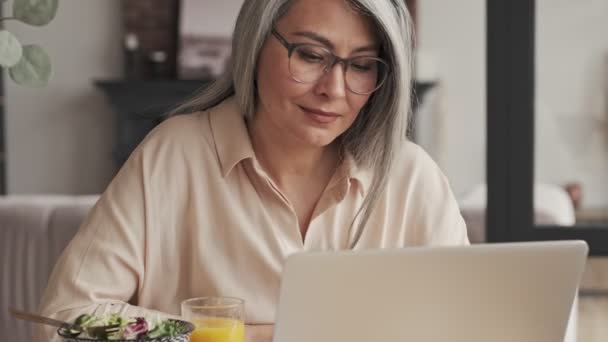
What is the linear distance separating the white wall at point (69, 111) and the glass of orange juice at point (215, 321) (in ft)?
20.6

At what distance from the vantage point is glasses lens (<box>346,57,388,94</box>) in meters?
1.77

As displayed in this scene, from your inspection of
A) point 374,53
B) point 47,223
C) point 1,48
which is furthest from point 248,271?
point 47,223

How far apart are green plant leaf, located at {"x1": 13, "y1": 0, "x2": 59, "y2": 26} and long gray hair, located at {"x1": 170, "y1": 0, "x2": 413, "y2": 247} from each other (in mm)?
586

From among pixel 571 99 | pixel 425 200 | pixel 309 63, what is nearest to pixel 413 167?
pixel 425 200

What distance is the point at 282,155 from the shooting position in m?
1.88

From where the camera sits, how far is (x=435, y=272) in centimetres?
122

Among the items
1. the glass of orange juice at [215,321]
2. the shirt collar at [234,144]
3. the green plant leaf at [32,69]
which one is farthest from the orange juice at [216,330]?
the shirt collar at [234,144]

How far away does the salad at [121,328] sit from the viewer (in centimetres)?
116

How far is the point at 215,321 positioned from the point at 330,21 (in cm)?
64

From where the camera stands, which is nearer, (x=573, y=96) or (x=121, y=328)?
(x=121, y=328)

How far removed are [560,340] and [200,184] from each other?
76 cm

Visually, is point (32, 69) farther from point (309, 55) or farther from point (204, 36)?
point (204, 36)

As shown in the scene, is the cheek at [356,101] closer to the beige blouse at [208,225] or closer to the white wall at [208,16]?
the beige blouse at [208,225]

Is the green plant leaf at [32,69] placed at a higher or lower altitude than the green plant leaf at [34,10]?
lower
